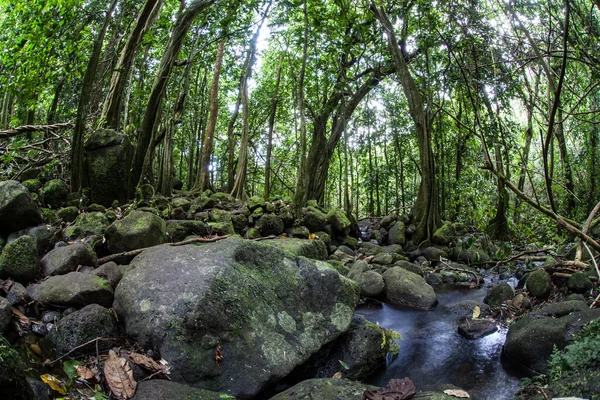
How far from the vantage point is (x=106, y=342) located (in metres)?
2.97

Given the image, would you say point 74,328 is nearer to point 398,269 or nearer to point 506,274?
point 398,269

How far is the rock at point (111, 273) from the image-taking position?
145 inches

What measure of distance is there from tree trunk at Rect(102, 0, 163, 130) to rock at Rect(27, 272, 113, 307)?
15.5ft

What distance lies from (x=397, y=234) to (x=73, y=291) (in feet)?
28.8

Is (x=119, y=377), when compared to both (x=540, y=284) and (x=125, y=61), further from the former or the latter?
(x=125, y=61)

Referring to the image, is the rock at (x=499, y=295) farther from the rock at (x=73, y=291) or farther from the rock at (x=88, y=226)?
the rock at (x=88, y=226)

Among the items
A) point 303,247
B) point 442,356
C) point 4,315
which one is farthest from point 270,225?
point 4,315

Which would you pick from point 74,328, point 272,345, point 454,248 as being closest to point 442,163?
point 454,248

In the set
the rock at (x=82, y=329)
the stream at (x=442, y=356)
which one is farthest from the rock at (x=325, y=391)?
the rock at (x=82, y=329)

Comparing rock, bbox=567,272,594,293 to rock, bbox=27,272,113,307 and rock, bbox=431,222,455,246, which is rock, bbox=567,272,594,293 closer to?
rock, bbox=27,272,113,307

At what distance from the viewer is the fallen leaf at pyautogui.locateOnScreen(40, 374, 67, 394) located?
243 cm

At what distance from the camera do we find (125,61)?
7312mm

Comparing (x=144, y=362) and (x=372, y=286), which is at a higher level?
(x=144, y=362)

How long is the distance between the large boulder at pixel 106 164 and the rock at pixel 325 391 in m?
5.21
